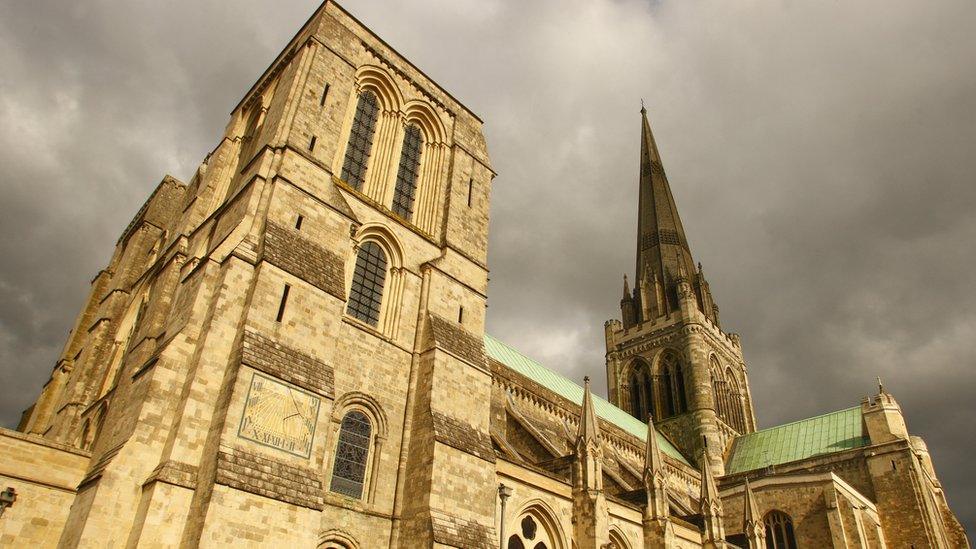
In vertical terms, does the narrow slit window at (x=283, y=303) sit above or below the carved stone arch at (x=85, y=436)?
above

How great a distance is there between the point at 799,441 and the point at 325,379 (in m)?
37.2

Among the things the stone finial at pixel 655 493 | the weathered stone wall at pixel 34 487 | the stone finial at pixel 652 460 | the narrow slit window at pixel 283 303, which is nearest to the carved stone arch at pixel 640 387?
the stone finial at pixel 652 460

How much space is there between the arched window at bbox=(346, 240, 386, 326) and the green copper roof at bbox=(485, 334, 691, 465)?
1154cm

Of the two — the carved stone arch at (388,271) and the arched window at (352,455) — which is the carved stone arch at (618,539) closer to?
the arched window at (352,455)

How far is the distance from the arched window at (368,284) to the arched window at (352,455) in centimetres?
283

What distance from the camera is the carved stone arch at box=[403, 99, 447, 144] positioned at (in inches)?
838

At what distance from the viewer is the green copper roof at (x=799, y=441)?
123ft

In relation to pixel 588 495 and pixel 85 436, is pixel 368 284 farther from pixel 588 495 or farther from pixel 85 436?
pixel 588 495

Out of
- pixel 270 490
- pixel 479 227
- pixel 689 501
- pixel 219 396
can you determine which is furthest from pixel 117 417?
pixel 689 501

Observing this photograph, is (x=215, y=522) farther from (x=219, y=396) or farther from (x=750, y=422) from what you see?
(x=750, y=422)

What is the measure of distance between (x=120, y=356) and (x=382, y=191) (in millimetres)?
9323

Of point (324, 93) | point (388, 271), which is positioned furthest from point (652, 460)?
point (324, 93)

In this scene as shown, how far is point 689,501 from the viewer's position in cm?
3306

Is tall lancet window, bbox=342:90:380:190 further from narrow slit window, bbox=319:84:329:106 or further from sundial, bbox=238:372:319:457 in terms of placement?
sundial, bbox=238:372:319:457
